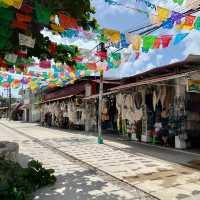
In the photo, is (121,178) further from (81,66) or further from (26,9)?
(81,66)

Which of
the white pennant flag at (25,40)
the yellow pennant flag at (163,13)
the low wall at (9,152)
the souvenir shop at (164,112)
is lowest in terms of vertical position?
the low wall at (9,152)

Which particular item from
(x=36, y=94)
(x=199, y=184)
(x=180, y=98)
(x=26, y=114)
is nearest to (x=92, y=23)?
(x=199, y=184)

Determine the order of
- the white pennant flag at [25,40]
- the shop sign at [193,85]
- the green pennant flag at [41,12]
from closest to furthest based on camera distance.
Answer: the green pennant flag at [41,12], the white pennant flag at [25,40], the shop sign at [193,85]

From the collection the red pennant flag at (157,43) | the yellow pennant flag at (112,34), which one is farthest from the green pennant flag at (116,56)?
the yellow pennant flag at (112,34)

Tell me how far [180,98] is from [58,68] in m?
7.13

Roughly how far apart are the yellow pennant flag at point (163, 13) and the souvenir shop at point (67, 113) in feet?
57.1

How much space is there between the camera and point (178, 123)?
48.0ft

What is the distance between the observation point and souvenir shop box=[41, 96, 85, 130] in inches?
1093

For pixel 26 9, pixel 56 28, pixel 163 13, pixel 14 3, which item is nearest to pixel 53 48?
pixel 56 28

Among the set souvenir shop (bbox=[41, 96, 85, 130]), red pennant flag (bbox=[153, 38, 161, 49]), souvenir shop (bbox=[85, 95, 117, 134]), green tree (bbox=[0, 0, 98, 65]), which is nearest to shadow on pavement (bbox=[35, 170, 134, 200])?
green tree (bbox=[0, 0, 98, 65])

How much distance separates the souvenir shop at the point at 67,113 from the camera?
27.8 m

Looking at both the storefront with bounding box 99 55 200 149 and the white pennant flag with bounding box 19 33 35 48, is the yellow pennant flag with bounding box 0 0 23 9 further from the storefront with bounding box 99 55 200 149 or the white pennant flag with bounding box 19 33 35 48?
the storefront with bounding box 99 55 200 149

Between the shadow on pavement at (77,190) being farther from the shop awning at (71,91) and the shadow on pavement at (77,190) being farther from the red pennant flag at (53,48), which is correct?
the shop awning at (71,91)

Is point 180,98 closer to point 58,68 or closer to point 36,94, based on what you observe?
point 58,68
